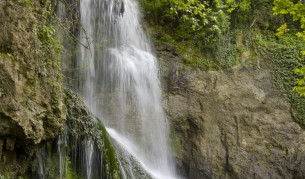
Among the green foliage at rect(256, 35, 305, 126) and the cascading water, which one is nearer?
the cascading water

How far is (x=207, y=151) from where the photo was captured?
357 inches

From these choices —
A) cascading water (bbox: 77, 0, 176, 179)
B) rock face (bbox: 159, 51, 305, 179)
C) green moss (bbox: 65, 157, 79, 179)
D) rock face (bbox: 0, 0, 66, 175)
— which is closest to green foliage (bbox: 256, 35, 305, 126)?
rock face (bbox: 159, 51, 305, 179)

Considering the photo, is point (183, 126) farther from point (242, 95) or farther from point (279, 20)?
point (279, 20)

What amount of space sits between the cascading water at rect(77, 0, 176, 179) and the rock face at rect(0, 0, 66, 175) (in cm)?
340

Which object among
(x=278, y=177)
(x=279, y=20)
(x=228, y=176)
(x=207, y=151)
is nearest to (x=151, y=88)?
(x=207, y=151)

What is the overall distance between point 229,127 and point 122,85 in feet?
9.18

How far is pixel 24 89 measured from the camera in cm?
419

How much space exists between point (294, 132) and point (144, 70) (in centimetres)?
393

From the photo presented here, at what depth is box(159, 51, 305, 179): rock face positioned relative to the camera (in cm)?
902

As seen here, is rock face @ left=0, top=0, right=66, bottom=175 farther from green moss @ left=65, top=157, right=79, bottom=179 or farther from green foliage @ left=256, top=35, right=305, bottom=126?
green foliage @ left=256, top=35, right=305, bottom=126

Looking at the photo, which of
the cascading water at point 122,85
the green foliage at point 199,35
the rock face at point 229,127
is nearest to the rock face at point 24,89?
the cascading water at point 122,85

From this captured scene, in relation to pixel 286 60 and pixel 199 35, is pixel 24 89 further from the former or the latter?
pixel 286 60

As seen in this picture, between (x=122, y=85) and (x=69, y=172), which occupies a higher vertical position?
(x=122, y=85)

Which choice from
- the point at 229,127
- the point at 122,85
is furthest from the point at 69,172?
the point at 229,127
